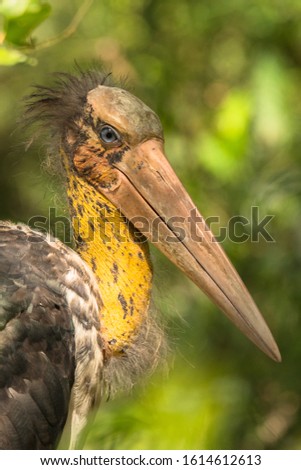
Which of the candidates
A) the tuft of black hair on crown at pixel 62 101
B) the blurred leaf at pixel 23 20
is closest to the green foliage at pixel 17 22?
the blurred leaf at pixel 23 20

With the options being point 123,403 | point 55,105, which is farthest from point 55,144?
point 123,403

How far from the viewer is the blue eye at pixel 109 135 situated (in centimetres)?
328

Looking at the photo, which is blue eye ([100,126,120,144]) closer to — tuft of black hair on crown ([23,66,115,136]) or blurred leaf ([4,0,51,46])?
tuft of black hair on crown ([23,66,115,136])

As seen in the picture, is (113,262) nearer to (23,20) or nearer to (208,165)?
(23,20)

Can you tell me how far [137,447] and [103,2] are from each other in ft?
9.00

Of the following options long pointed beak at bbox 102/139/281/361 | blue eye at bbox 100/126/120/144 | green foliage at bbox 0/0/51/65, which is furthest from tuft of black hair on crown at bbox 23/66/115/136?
green foliage at bbox 0/0/51/65

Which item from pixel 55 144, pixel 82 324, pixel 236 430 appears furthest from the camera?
pixel 236 430

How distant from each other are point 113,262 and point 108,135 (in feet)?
1.27

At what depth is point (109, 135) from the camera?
3.29m

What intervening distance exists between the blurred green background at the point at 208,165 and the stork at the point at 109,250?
0.19 metres

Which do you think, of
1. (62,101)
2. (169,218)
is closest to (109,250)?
(169,218)

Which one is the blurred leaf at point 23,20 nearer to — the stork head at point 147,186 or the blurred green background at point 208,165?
the blurred green background at point 208,165

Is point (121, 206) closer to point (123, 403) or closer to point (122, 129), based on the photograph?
point (122, 129)

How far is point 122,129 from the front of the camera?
325cm
